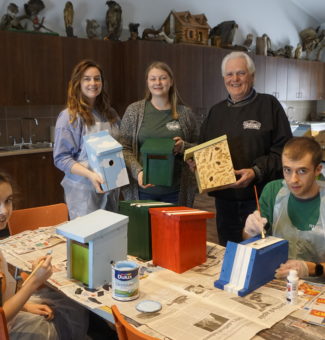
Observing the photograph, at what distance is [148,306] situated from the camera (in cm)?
136

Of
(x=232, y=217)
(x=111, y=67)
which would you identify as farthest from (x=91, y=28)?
(x=232, y=217)

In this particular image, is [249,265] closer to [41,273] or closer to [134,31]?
[41,273]

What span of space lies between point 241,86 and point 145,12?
12.7 feet

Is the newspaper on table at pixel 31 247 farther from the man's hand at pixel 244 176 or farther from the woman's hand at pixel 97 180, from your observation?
the man's hand at pixel 244 176

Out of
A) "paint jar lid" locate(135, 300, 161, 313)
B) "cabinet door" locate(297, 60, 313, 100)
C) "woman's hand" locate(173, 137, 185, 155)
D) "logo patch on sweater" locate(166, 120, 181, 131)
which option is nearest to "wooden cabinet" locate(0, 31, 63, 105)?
"logo patch on sweater" locate(166, 120, 181, 131)

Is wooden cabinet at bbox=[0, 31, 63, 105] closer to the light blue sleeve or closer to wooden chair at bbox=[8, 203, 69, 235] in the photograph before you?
the light blue sleeve

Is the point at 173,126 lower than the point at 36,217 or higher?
higher

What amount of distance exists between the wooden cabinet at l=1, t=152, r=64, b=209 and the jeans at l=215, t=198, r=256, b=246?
2.55 metres

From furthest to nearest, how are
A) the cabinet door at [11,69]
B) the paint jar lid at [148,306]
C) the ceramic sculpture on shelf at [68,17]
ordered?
the ceramic sculpture on shelf at [68,17], the cabinet door at [11,69], the paint jar lid at [148,306]

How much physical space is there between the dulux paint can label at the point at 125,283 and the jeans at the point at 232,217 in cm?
107

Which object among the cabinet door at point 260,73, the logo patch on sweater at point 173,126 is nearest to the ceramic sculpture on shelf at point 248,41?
the cabinet door at point 260,73

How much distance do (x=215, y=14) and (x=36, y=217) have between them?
17.2 ft

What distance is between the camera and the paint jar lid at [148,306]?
4.39 ft

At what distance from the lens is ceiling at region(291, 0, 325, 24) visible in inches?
315
